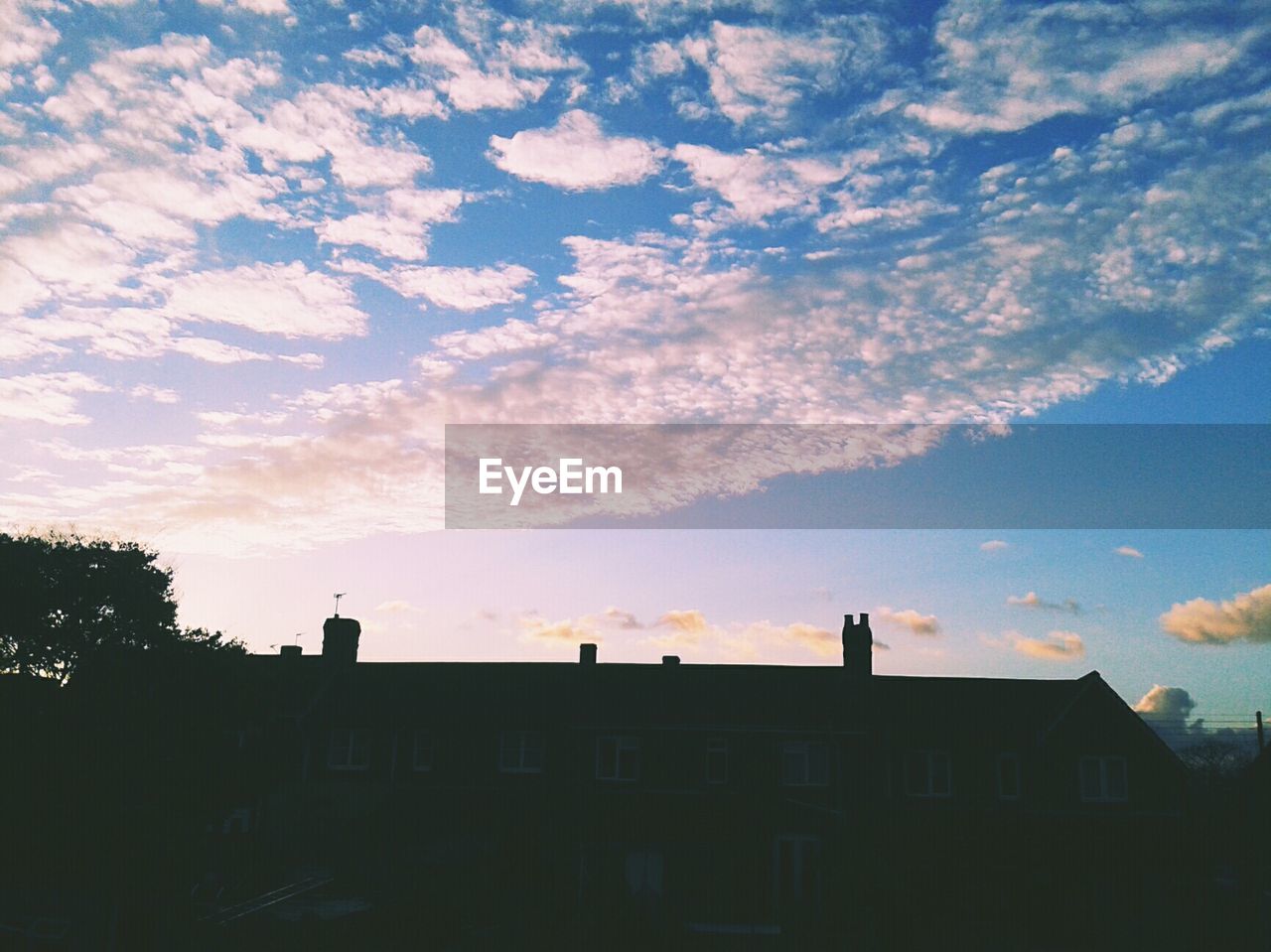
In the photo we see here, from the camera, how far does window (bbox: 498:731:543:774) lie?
145 ft

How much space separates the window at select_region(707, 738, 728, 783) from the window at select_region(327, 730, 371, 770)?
52.4ft

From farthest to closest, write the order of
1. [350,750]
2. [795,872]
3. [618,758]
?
1. [350,750]
2. [618,758]
3. [795,872]

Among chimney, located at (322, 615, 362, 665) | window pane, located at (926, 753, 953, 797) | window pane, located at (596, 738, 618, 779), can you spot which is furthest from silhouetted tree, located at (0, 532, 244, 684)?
window pane, located at (926, 753, 953, 797)

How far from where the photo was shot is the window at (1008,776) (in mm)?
42125

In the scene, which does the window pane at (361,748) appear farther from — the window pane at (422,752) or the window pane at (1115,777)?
the window pane at (1115,777)

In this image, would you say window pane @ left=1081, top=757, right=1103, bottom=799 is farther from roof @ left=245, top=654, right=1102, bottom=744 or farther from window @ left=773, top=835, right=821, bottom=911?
window @ left=773, top=835, right=821, bottom=911

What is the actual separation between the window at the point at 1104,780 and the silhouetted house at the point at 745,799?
0.08 metres

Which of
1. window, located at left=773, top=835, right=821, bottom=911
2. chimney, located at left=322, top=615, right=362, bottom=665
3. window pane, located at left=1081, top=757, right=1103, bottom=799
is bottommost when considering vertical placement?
window, located at left=773, top=835, right=821, bottom=911

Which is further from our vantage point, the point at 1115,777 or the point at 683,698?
the point at 683,698

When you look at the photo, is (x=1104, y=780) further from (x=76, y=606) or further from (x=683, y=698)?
(x=76, y=606)

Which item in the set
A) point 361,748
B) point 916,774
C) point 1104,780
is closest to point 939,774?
point 916,774

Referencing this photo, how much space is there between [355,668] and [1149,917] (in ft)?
123

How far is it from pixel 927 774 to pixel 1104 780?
24.6 feet

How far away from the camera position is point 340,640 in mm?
50688
